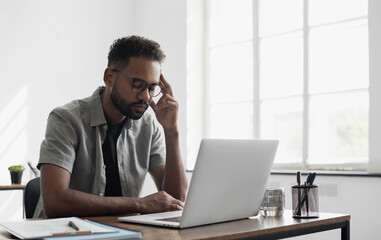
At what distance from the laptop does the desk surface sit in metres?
0.03

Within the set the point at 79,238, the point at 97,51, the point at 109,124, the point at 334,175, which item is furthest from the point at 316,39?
the point at 79,238

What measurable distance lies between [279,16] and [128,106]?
3.27m

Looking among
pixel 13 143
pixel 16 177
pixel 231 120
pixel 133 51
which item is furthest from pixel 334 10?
pixel 13 143

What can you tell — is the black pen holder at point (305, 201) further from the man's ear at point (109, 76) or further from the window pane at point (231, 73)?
the window pane at point (231, 73)

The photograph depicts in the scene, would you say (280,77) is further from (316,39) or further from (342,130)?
(342,130)

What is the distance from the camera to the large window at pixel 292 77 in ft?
13.8

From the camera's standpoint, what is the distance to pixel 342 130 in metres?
4.28

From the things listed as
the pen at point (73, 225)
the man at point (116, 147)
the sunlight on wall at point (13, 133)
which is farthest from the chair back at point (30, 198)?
the sunlight on wall at point (13, 133)

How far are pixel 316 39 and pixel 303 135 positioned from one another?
87 cm

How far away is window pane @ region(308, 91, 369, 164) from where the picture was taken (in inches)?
163

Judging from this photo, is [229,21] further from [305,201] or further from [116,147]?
[305,201]

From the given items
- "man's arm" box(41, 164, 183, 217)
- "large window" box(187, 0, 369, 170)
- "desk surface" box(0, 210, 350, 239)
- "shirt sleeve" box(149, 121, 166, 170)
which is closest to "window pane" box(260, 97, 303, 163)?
"large window" box(187, 0, 369, 170)

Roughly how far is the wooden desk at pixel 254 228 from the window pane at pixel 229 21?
3.66 metres

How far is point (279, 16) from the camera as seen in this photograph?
190 inches
